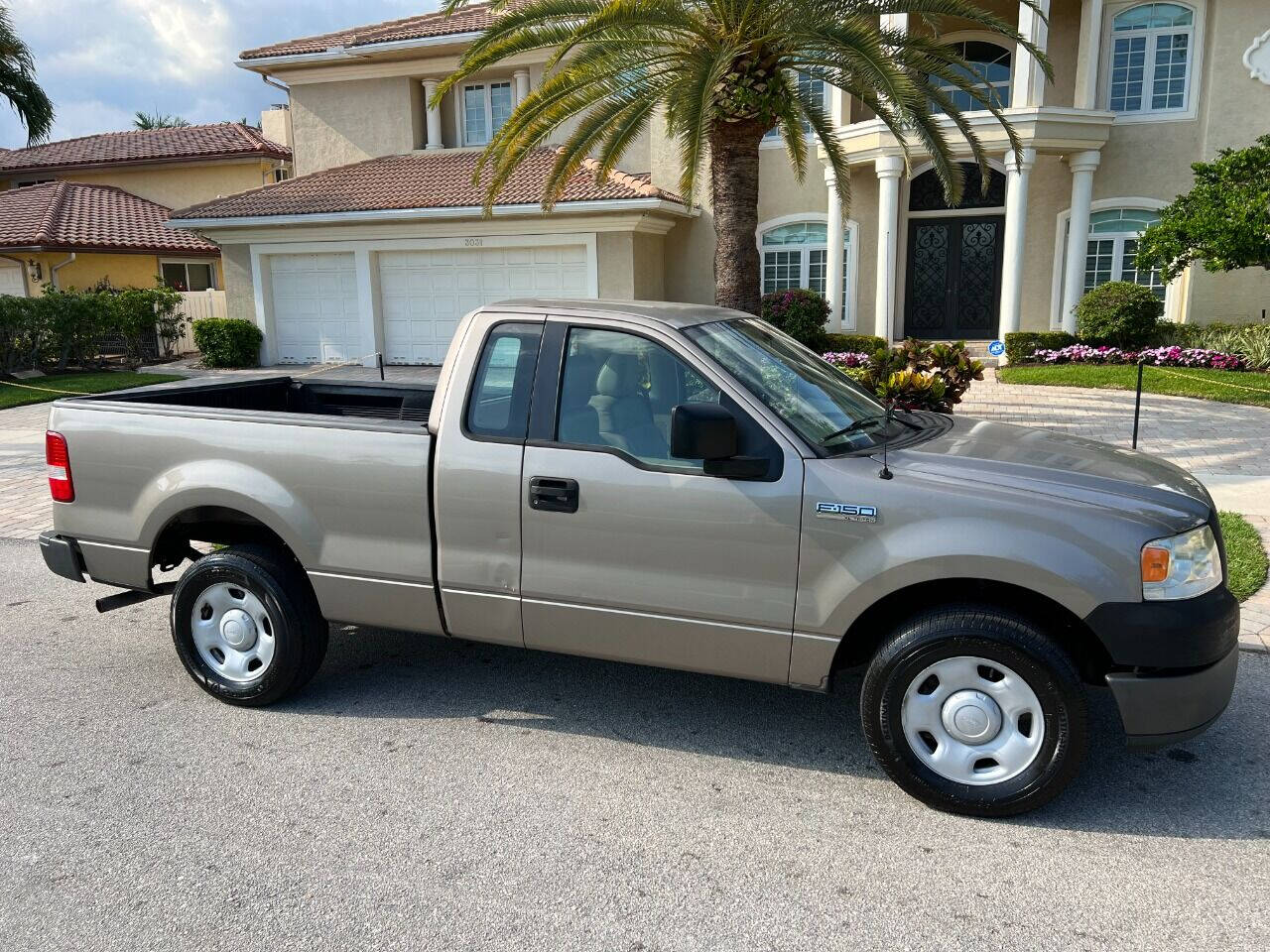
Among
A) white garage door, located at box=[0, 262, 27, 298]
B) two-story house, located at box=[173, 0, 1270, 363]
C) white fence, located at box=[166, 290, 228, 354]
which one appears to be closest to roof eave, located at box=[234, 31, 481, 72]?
two-story house, located at box=[173, 0, 1270, 363]

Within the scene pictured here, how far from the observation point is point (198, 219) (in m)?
21.4

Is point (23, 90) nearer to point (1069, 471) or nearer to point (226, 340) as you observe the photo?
point (226, 340)

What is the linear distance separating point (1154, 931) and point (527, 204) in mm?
18028

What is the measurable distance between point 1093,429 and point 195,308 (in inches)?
851

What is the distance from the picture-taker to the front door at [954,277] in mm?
20766

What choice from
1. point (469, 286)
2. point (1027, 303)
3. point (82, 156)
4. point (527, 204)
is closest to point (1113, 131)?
point (1027, 303)

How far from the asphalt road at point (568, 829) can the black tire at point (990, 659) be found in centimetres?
12

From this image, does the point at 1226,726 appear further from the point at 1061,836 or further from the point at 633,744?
the point at 633,744

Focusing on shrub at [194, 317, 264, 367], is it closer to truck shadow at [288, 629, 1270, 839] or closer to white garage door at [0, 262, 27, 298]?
white garage door at [0, 262, 27, 298]

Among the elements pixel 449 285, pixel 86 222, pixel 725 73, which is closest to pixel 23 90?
pixel 86 222

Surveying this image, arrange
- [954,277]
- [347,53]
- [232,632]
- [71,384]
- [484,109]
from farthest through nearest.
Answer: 1. [484,109]
2. [347,53]
3. [954,277]
4. [71,384]
5. [232,632]

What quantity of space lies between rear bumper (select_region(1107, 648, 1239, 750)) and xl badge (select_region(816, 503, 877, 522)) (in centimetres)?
104

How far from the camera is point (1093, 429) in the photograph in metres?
12.1

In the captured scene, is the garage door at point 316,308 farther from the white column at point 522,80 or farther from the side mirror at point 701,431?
the side mirror at point 701,431
